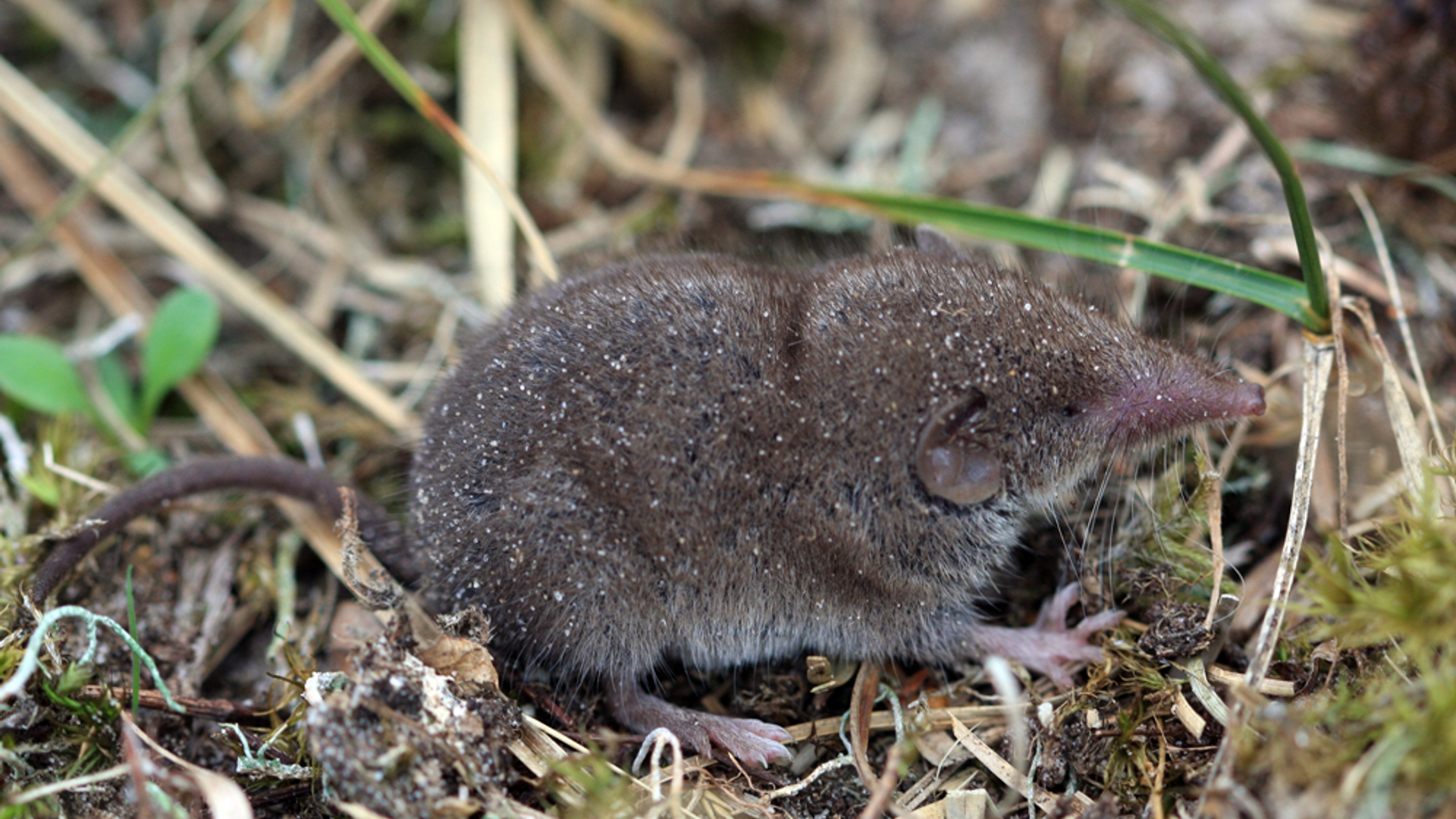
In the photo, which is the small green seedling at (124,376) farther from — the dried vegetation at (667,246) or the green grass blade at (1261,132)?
the green grass blade at (1261,132)

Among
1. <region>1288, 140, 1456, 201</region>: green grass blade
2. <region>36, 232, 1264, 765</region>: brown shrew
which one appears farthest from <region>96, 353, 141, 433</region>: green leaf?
<region>1288, 140, 1456, 201</region>: green grass blade

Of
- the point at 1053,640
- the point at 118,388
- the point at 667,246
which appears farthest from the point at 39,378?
the point at 1053,640

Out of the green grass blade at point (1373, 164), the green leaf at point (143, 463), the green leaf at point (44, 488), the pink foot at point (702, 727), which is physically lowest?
the pink foot at point (702, 727)

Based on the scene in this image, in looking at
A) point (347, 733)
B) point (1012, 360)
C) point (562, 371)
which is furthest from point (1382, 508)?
point (347, 733)

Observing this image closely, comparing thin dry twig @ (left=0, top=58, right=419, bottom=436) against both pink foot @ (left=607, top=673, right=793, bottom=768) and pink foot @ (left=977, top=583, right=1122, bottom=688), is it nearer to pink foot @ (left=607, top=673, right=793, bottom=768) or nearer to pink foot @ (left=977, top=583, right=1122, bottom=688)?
pink foot @ (left=607, top=673, right=793, bottom=768)

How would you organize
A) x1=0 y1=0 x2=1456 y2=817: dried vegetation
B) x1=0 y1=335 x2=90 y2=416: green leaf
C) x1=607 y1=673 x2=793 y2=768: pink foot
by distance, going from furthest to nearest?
x1=0 y1=335 x2=90 y2=416: green leaf → x1=607 y1=673 x2=793 y2=768: pink foot → x1=0 y1=0 x2=1456 y2=817: dried vegetation

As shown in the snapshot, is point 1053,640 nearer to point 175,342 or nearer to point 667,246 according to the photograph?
point 667,246

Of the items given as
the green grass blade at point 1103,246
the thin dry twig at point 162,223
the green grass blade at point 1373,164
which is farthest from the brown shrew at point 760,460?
the green grass blade at point 1373,164
